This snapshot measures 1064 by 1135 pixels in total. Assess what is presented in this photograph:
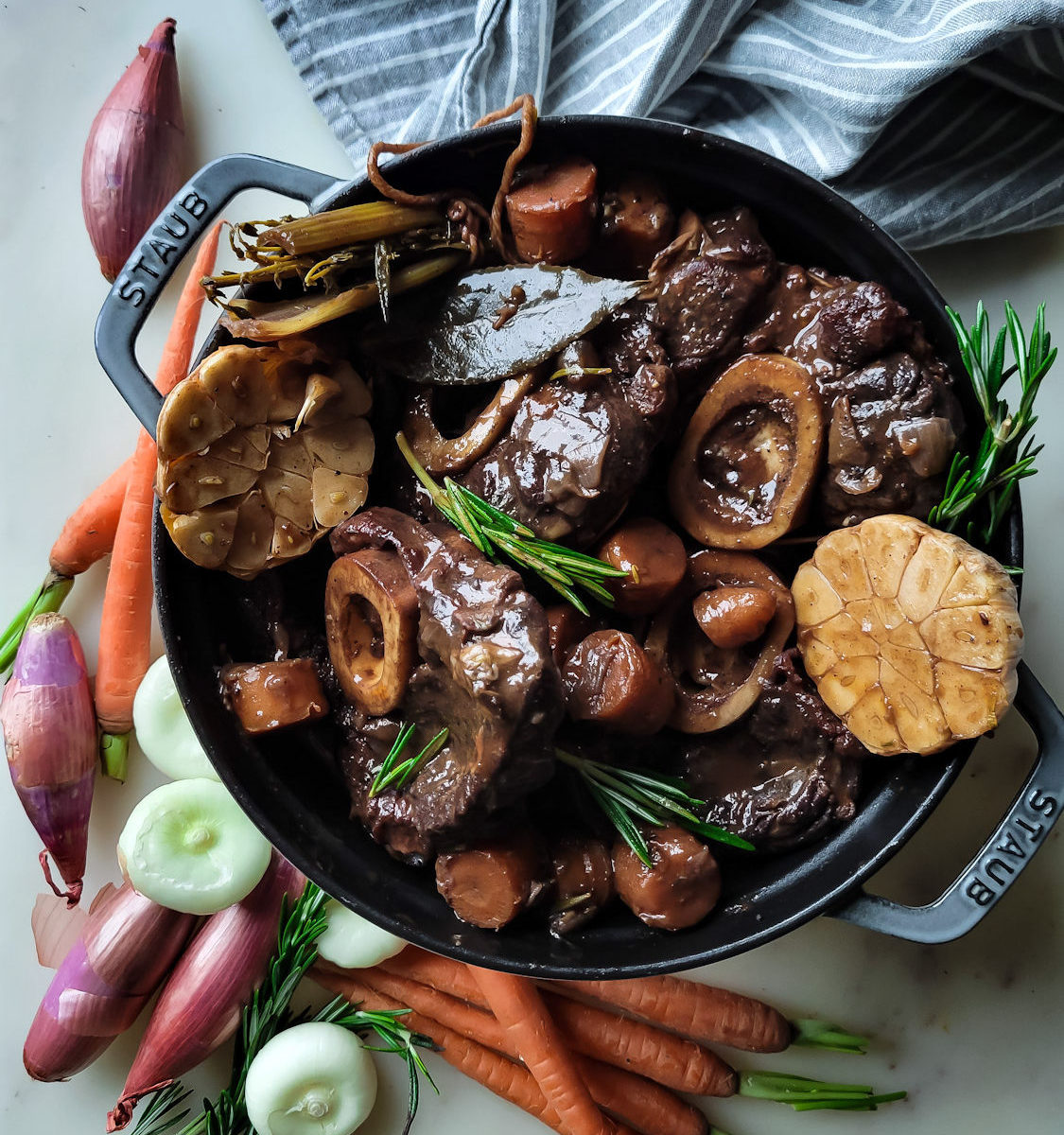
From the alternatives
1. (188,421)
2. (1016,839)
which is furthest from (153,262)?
(1016,839)

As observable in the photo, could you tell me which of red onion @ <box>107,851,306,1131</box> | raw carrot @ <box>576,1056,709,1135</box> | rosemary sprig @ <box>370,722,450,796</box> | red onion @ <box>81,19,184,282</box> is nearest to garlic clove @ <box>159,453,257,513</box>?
rosemary sprig @ <box>370,722,450,796</box>

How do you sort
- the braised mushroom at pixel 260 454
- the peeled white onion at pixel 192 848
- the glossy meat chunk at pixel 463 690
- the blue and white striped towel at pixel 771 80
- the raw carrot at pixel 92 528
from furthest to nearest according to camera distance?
the raw carrot at pixel 92 528 → the peeled white onion at pixel 192 848 → the blue and white striped towel at pixel 771 80 → the braised mushroom at pixel 260 454 → the glossy meat chunk at pixel 463 690

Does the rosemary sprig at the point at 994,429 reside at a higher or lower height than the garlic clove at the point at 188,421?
lower

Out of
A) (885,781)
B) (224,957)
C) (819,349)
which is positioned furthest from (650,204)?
(224,957)

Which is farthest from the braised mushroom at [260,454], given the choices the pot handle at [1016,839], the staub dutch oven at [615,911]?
the pot handle at [1016,839]

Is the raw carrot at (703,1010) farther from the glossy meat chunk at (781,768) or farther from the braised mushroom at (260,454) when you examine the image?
the braised mushroom at (260,454)

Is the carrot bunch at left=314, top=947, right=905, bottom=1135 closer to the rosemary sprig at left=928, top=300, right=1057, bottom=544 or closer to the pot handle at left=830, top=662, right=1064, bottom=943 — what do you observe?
the pot handle at left=830, top=662, right=1064, bottom=943

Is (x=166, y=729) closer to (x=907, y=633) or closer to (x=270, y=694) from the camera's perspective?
(x=270, y=694)
